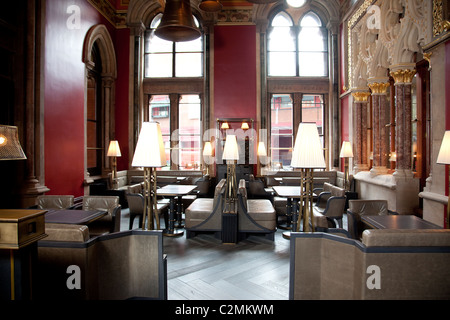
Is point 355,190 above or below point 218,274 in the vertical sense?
above

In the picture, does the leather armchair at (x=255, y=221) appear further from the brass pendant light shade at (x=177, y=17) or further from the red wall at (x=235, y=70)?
the red wall at (x=235, y=70)

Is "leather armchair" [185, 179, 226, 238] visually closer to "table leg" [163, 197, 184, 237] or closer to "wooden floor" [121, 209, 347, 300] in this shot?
"wooden floor" [121, 209, 347, 300]

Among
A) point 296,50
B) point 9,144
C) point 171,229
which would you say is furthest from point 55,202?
point 296,50

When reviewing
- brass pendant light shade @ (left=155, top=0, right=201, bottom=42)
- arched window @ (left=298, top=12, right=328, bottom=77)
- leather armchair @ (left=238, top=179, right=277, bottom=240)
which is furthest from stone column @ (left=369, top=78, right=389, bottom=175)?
brass pendant light shade @ (left=155, top=0, right=201, bottom=42)

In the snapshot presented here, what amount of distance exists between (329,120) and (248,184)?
397 centimetres

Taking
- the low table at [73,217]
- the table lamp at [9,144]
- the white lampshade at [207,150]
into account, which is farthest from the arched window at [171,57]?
the table lamp at [9,144]

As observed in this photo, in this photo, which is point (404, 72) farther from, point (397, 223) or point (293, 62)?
point (293, 62)

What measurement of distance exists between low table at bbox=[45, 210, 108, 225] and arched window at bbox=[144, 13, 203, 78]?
6.92 m

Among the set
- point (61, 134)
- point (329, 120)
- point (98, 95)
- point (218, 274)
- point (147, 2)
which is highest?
point (147, 2)

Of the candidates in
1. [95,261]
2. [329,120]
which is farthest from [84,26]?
[329,120]

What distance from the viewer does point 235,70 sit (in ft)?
30.8

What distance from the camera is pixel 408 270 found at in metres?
2.20

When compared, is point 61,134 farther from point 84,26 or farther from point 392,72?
point 392,72

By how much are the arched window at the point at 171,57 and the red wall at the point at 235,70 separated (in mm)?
710
